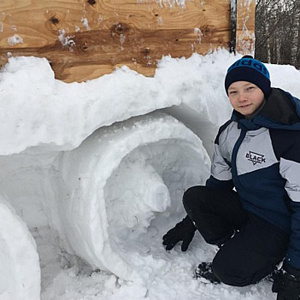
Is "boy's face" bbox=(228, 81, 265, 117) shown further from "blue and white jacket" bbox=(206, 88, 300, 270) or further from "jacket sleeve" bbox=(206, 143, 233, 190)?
"jacket sleeve" bbox=(206, 143, 233, 190)

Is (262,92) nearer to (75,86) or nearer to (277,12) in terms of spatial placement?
(75,86)

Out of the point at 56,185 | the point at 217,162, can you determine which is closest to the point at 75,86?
the point at 56,185

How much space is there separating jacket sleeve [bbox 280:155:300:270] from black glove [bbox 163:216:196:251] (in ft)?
2.23

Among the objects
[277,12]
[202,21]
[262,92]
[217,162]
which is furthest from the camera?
[277,12]

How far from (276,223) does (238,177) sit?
11.3 inches

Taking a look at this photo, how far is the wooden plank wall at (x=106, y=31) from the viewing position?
1799 millimetres

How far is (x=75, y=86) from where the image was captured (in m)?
1.92

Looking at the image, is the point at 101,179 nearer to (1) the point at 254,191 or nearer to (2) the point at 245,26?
(1) the point at 254,191

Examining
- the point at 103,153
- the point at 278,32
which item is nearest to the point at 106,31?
the point at 103,153

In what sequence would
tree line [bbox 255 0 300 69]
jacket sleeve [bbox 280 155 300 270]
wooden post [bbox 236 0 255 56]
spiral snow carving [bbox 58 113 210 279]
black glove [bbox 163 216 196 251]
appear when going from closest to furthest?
jacket sleeve [bbox 280 155 300 270], spiral snow carving [bbox 58 113 210 279], black glove [bbox 163 216 196 251], wooden post [bbox 236 0 255 56], tree line [bbox 255 0 300 69]

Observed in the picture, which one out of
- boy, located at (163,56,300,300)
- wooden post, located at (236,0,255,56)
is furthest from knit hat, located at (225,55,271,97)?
wooden post, located at (236,0,255,56)

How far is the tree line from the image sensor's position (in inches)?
519

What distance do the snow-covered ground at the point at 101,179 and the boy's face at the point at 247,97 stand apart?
0.46 m

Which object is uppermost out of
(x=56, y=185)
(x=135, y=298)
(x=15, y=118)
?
(x=15, y=118)
